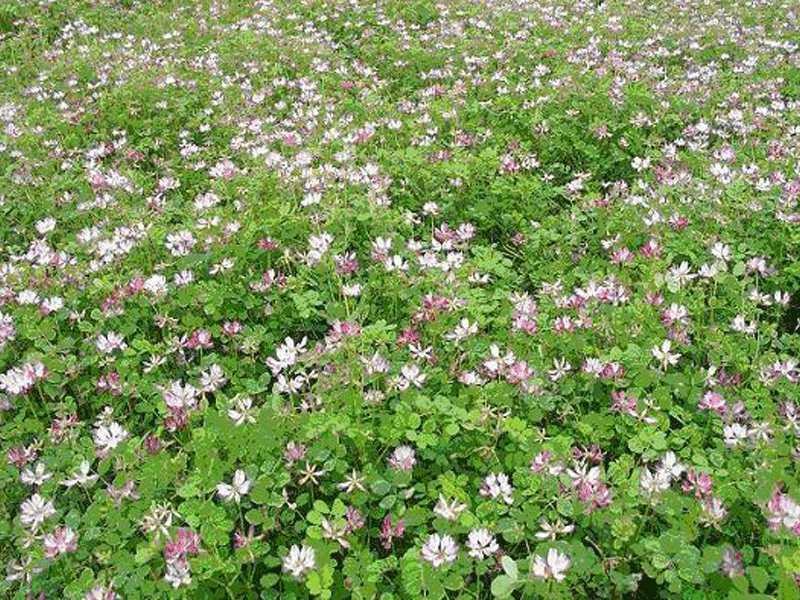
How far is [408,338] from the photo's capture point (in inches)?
146

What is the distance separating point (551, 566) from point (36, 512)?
82.1 inches

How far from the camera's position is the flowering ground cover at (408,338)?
8.81ft

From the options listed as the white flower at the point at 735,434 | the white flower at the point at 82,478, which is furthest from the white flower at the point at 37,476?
the white flower at the point at 735,434

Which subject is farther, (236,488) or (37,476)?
(37,476)

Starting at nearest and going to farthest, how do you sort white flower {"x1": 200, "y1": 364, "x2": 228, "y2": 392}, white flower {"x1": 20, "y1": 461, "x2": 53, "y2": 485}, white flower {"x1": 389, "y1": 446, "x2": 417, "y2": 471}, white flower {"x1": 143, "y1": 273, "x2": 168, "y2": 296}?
1. white flower {"x1": 389, "y1": 446, "x2": 417, "y2": 471}
2. white flower {"x1": 20, "y1": 461, "x2": 53, "y2": 485}
3. white flower {"x1": 200, "y1": 364, "x2": 228, "y2": 392}
4. white flower {"x1": 143, "y1": 273, "x2": 168, "y2": 296}

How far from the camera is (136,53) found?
9148mm

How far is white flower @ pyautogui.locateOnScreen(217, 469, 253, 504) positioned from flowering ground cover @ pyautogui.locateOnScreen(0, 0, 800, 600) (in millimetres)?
37

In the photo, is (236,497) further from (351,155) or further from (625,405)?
(351,155)

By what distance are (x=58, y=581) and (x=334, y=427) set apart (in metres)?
1.27

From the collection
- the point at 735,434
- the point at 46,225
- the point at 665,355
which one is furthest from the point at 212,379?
the point at 46,225

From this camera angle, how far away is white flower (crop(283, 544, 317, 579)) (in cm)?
257

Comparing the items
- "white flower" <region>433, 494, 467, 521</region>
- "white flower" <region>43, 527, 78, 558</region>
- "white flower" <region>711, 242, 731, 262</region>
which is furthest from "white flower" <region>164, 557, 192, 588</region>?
"white flower" <region>711, 242, 731, 262</region>

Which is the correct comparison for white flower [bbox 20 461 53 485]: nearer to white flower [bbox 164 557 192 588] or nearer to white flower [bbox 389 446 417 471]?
white flower [bbox 164 557 192 588]

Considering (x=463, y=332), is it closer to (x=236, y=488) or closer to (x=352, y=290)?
(x=352, y=290)
